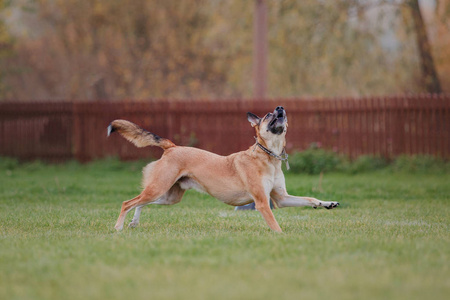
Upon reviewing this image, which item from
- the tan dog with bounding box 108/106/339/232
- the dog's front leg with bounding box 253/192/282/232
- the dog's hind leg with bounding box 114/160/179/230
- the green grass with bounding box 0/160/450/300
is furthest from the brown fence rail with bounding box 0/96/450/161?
the dog's hind leg with bounding box 114/160/179/230

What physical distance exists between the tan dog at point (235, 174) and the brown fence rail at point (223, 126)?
32.9 feet

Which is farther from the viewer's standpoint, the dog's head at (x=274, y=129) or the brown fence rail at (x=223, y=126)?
the brown fence rail at (x=223, y=126)

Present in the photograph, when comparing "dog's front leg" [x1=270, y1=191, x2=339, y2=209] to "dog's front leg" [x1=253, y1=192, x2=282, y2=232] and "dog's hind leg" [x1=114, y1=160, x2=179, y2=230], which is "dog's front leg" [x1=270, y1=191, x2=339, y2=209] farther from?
"dog's hind leg" [x1=114, y1=160, x2=179, y2=230]

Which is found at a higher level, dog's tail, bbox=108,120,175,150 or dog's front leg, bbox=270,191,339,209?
dog's tail, bbox=108,120,175,150

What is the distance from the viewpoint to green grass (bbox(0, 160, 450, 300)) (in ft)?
15.9

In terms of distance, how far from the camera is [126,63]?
36.0 m

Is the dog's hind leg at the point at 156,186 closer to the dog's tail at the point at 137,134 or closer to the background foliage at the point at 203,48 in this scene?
the dog's tail at the point at 137,134

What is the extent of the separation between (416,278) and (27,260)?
11.5 feet

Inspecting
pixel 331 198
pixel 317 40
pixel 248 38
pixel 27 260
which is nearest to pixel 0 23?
pixel 248 38

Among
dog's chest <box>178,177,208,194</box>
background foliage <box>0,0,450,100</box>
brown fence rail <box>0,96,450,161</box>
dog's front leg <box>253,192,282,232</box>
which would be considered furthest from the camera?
background foliage <box>0,0,450,100</box>

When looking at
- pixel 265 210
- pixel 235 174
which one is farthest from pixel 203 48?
pixel 265 210

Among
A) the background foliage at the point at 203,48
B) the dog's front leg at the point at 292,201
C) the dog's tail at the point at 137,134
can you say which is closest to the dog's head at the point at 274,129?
the dog's front leg at the point at 292,201

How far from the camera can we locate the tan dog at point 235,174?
8141 millimetres

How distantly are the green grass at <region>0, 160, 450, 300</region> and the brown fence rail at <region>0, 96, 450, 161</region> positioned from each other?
5744mm
